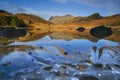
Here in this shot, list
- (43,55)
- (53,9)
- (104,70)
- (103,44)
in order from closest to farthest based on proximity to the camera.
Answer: (104,70)
(43,55)
(103,44)
(53,9)

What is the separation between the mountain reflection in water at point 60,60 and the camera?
627 centimetres

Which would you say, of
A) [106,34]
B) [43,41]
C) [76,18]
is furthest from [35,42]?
[106,34]

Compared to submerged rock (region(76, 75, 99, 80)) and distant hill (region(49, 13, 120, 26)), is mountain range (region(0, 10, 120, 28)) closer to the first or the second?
distant hill (region(49, 13, 120, 26))

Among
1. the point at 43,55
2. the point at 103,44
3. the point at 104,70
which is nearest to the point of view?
the point at 104,70

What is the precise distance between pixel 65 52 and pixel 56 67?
1.88 meters

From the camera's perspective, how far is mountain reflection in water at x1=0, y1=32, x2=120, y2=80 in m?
6.27

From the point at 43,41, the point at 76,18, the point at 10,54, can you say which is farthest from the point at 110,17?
the point at 10,54

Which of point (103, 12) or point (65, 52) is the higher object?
point (103, 12)

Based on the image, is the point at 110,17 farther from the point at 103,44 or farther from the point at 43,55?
the point at 43,55

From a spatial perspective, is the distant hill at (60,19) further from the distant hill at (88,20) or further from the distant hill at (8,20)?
the distant hill at (8,20)

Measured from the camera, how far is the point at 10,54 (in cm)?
852

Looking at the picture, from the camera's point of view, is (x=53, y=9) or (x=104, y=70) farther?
(x=53, y=9)

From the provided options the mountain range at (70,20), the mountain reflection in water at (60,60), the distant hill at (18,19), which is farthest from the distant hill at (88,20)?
the mountain reflection in water at (60,60)

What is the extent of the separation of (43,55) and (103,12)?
20.1 ft
